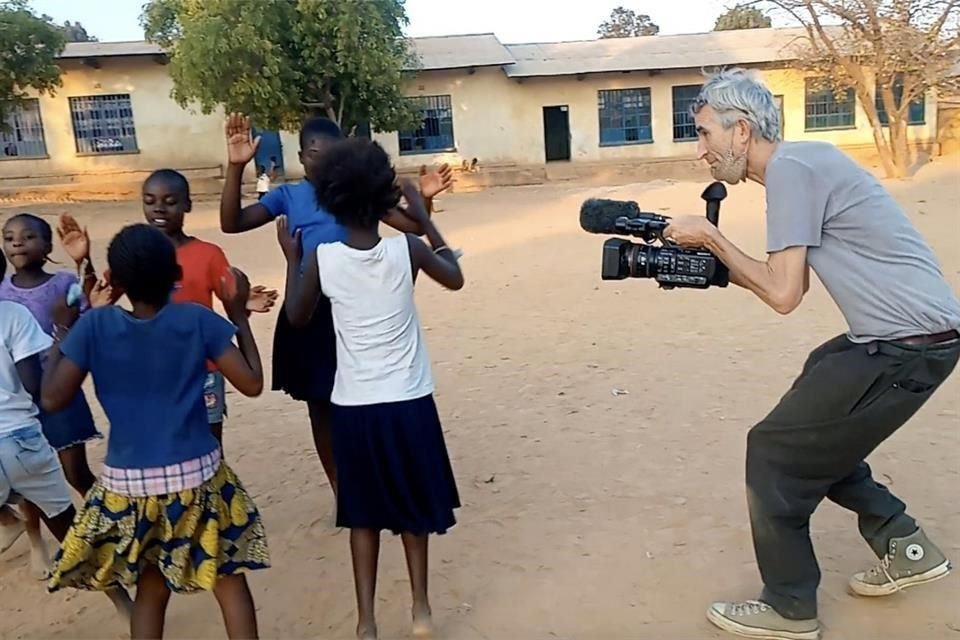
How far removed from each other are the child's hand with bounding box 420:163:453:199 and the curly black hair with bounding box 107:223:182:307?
3.50 feet

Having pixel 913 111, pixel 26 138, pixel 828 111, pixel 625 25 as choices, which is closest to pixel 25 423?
pixel 26 138

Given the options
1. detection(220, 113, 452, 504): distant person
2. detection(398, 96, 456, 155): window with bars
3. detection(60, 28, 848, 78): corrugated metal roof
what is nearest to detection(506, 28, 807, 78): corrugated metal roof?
detection(60, 28, 848, 78): corrugated metal roof

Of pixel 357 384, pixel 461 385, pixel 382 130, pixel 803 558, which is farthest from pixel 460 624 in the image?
pixel 382 130

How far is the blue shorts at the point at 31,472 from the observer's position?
3.03 metres

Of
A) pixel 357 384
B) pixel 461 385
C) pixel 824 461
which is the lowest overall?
pixel 461 385

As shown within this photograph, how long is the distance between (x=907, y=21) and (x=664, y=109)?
8708mm

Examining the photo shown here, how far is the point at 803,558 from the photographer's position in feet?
9.68

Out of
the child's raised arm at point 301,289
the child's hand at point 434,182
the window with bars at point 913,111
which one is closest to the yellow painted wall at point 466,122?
the window with bars at point 913,111

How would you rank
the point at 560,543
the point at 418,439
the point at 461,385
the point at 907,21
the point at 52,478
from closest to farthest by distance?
the point at 418,439, the point at 52,478, the point at 560,543, the point at 461,385, the point at 907,21

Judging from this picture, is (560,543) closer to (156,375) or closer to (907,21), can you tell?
(156,375)

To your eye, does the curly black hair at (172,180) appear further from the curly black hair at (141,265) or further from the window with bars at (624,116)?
the window with bars at (624,116)

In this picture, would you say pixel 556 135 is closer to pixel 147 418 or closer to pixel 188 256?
pixel 188 256

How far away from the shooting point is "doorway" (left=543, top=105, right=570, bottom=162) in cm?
3081

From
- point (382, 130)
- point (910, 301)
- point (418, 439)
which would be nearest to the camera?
point (910, 301)
